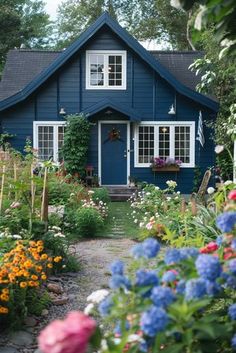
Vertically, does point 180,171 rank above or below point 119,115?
below

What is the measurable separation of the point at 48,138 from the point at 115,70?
3.17m

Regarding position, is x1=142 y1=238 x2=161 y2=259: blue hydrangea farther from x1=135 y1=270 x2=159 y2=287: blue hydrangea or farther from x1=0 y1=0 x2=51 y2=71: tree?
x1=0 y1=0 x2=51 y2=71: tree

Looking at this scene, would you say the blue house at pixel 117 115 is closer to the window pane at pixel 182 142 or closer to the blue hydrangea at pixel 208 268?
the window pane at pixel 182 142

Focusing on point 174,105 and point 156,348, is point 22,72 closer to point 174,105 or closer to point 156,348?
point 174,105

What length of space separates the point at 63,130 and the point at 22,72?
319 centimetres

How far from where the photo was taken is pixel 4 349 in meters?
3.90

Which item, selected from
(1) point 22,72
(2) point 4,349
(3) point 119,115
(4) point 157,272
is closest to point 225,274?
(4) point 157,272

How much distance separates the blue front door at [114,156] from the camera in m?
17.2

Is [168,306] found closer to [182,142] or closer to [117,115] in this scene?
[117,115]

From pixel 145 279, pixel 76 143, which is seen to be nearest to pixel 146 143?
pixel 76 143

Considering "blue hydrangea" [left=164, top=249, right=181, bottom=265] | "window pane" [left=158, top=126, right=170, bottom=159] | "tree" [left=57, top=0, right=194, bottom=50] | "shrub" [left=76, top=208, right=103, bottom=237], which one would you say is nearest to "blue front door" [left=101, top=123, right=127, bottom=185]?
"window pane" [left=158, top=126, right=170, bottom=159]

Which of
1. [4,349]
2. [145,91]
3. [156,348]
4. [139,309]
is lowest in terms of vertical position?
[4,349]

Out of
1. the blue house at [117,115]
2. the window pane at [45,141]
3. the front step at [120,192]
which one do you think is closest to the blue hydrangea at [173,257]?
the front step at [120,192]

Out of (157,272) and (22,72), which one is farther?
(22,72)
